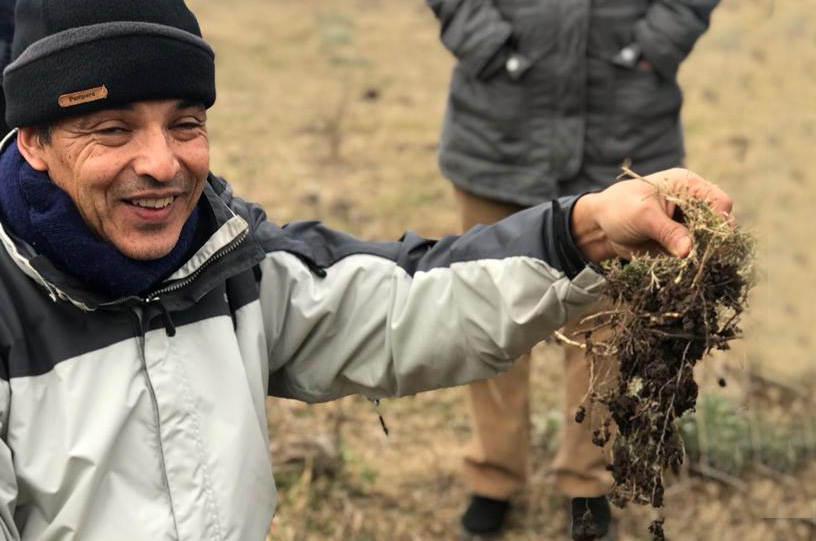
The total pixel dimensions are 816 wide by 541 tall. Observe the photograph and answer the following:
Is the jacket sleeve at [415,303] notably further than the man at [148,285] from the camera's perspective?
Yes

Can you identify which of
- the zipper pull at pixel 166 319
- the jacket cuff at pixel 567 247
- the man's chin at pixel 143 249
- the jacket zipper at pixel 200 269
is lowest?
the jacket cuff at pixel 567 247

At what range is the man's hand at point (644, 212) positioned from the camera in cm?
236

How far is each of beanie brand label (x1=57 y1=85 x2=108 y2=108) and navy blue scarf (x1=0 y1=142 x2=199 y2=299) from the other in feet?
0.58

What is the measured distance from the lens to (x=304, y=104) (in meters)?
Result: 10.5

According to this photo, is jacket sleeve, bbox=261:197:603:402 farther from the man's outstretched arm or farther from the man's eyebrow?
the man's eyebrow

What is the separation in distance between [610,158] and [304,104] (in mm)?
6919

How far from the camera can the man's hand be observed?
92.7 inches

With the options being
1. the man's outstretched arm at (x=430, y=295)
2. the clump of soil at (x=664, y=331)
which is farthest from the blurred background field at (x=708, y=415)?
the man's outstretched arm at (x=430, y=295)

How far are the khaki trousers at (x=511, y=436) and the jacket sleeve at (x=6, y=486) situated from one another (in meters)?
2.16

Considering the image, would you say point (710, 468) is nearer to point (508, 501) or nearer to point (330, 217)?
point (508, 501)

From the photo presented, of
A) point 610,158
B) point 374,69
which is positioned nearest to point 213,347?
point 610,158

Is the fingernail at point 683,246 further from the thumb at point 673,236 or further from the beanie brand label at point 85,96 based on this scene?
the beanie brand label at point 85,96

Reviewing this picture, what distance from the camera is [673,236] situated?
2.35 meters

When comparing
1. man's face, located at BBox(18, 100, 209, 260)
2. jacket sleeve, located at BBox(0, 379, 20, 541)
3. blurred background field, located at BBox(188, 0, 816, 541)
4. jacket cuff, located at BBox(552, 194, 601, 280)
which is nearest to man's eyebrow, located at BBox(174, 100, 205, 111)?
man's face, located at BBox(18, 100, 209, 260)
